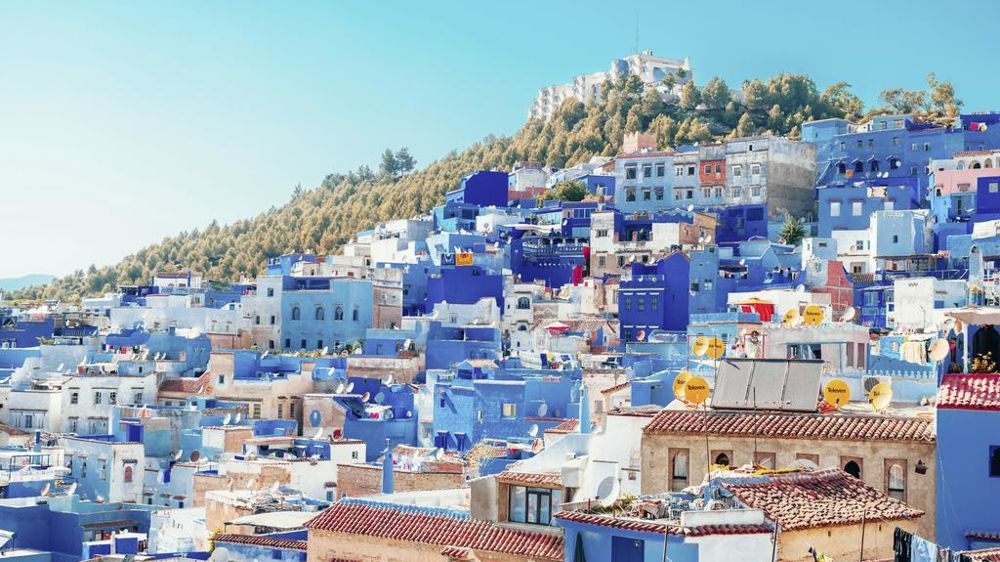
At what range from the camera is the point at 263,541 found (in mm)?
21891

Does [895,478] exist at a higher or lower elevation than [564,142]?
lower

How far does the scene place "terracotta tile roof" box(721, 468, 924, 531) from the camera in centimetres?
1428

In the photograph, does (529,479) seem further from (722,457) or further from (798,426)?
(798,426)

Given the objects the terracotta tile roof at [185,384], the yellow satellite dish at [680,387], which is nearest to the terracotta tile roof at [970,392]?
the yellow satellite dish at [680,387]

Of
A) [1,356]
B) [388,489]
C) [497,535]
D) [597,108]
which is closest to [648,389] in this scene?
[388,489]

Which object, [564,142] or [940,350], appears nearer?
[940,350]

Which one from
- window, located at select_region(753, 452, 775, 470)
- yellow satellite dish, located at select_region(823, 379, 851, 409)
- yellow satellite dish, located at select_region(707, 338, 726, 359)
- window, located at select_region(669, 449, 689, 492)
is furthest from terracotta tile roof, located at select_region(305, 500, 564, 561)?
yellow satellite dish, located at select_region(707, 338, 726, 359)

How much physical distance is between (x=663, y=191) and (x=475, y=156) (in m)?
35.0

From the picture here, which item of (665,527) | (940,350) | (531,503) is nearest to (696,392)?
(531,503)

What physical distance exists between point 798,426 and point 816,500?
2.67m

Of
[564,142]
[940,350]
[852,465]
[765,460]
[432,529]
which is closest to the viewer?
[852,465]

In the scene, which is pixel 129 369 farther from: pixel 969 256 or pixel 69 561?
pixel 969 256

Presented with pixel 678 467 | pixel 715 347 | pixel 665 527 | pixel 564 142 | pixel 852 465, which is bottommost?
pixel 665 527

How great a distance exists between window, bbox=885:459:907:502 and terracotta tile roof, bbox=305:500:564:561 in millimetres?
3710
